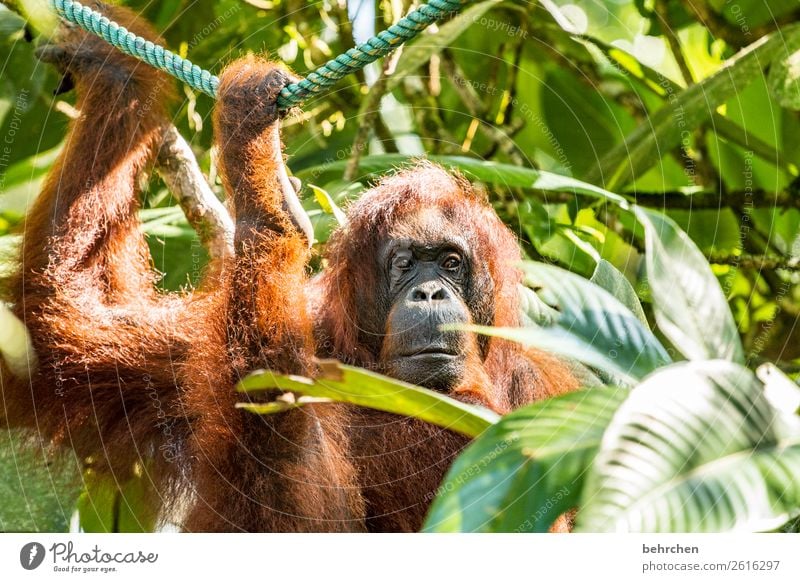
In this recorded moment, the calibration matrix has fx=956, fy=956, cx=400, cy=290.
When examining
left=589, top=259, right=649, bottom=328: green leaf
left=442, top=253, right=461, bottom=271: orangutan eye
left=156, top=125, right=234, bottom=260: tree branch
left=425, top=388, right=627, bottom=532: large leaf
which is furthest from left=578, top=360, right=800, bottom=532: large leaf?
left=156, top=125, right=234, bottom=260: tree branch

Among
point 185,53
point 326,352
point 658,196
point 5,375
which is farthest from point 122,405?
point 658,196

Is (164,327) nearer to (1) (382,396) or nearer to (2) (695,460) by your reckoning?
(1) (382,396)

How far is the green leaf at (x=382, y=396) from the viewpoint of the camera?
1.60m

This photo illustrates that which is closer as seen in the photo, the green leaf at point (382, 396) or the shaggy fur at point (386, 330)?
the green leaf at point (382, 396)

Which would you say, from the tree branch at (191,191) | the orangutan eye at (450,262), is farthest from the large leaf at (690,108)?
the tree branch at (191,191)

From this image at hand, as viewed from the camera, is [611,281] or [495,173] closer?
[611,281]

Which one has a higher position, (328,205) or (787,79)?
(787,79)

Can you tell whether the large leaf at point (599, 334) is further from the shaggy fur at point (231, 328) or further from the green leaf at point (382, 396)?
the shaggy fur at point (231, 328)

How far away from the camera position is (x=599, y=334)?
1.81m

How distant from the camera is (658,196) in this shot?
131 inches

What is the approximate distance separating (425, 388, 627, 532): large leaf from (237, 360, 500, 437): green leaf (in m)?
0.09

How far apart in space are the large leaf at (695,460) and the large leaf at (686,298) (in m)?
0.17

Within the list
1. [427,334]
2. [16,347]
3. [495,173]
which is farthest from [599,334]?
[16,347]
